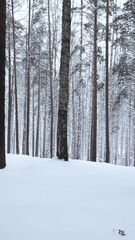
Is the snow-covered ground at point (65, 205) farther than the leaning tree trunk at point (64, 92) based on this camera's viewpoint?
No

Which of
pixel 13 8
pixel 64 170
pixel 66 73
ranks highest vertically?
pixel 13 8

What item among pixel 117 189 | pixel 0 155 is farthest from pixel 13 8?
pixel 117 189

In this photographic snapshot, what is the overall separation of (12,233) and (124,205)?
6.05 feet

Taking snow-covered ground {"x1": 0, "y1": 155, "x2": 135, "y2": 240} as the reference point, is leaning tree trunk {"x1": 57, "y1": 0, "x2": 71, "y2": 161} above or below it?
above

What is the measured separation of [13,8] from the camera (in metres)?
18.2

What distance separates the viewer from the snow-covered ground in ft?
11.4

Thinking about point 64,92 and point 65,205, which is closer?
point 65,205

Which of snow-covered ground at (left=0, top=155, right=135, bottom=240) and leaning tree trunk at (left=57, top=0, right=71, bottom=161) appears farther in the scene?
leaning tree trunk at (left=57, top=0, right=71, bottom=161)

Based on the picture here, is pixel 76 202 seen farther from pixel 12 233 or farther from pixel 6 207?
pixel 12 233

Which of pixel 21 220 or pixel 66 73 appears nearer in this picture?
pixel 21 220

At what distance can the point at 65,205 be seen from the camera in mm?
4477

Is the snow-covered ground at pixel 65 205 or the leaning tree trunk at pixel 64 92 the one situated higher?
the leaning tree trunk at pixel 64 92

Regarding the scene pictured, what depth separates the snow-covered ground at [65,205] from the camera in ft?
11.4

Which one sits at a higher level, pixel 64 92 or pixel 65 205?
pixel 64 92
